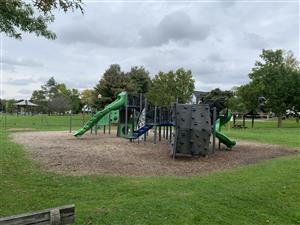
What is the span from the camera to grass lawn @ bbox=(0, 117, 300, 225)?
17.7 feet

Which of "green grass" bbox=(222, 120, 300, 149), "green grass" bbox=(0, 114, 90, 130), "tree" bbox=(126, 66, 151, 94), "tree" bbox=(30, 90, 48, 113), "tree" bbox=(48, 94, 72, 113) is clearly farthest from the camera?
"tree" bbox=(30, 90, 48, 113)

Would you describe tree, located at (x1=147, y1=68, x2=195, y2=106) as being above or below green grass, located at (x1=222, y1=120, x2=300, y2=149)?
above

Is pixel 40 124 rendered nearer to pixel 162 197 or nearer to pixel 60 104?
pixel 162 197

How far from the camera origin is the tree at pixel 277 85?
1504 inches

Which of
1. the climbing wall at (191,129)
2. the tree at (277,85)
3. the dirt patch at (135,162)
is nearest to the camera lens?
the dirt patch at (135,162)

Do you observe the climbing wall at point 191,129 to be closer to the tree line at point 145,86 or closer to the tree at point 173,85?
the tree line at point 145,86

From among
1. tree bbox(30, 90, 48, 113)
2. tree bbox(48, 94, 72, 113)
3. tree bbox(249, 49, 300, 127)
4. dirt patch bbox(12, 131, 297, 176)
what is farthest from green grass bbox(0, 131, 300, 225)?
tree bbox(30, 90, 48, 113)

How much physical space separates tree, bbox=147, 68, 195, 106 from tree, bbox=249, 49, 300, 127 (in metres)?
9.00

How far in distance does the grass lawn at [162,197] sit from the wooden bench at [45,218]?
1.83 m

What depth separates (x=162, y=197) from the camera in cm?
640

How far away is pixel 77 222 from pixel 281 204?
3.68m

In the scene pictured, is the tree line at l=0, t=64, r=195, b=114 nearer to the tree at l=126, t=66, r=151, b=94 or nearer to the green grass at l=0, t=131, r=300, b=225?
the tree at l=126, t=66, r=151, b=94

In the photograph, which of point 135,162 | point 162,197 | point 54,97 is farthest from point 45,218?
point 54,97

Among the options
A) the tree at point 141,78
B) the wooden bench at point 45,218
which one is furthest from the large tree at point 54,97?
the wooden bench at point 45,218
